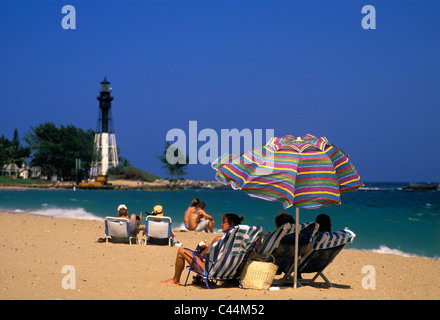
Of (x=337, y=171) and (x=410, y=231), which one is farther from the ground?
(x=337, y=171)

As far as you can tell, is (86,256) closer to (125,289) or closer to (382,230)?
(125,289)

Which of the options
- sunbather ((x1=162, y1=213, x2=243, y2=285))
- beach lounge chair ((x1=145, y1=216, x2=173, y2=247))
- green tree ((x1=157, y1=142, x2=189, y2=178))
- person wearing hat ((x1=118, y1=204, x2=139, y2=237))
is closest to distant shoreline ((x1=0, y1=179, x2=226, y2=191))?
green tree ((x1=157, y1=142, x2=189, y2=178))

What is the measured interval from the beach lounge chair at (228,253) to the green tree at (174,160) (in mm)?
114616

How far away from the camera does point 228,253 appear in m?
6.95

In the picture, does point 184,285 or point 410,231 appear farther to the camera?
point 410,231

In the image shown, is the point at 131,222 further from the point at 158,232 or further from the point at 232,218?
the point at 232,218

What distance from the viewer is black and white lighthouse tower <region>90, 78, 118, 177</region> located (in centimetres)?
8325

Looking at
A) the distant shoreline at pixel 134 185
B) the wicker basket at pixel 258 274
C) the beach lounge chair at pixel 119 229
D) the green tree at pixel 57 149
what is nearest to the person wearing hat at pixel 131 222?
the beach lounge chair at pixel 119 229

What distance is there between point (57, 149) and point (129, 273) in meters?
84.5

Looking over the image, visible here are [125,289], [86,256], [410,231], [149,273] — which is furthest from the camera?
[410,231]

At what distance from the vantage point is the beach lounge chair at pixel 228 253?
6.84 m
